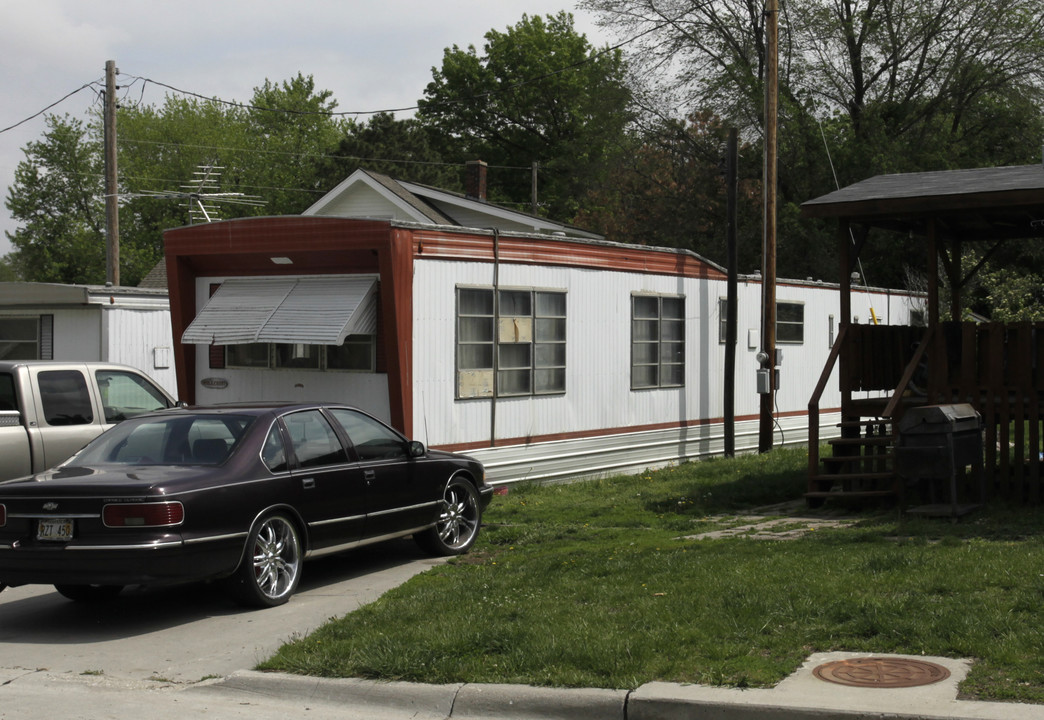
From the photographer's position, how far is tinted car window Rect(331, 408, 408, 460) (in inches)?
395

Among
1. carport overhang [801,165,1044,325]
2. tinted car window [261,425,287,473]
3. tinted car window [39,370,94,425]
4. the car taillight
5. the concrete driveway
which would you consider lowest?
the concrete driveway

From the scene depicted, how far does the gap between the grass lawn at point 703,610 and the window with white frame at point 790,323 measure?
10264mm

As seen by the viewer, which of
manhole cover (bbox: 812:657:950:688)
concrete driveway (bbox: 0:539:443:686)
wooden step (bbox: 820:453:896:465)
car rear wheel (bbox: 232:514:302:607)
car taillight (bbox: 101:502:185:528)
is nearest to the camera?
manhole cover (bbox: 812:657:950:688)

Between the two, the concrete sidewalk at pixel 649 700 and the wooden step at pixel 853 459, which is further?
the wooden step at pixel 853 459

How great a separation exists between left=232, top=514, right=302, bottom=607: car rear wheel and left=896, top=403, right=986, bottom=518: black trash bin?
20.6ft

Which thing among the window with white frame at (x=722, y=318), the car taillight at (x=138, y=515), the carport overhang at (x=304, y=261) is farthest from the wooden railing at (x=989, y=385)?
the car taillight at (x=138, y=515)

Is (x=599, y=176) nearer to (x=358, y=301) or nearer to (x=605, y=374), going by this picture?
(x=605, y=374)

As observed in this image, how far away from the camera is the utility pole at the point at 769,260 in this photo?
19469 millimetres

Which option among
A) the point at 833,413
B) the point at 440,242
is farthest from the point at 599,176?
the point at 440,242

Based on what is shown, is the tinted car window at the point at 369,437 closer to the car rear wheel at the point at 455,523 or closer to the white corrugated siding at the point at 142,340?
the car rear wheel at the point at 455,523

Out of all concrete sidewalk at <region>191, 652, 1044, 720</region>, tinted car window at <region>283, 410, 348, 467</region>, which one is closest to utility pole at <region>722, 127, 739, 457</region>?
tinted car window at <region>283, 410, 348, 467</region>

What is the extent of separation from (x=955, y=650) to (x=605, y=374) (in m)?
11.1

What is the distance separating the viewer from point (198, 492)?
8.15 meters

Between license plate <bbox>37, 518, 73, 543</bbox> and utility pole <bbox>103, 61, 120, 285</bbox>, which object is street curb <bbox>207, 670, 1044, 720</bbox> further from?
utility pole <bbox>103, 61, 120, 285</bbox>
